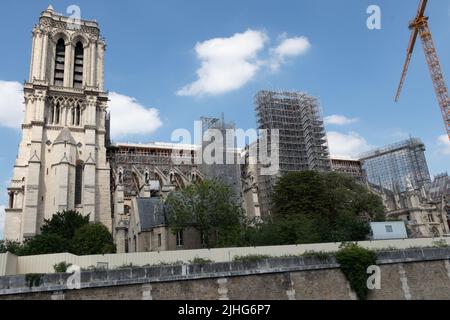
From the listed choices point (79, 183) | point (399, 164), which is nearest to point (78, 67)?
point (79, 183)

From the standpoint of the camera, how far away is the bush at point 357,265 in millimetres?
18969

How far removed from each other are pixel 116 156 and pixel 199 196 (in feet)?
79.1

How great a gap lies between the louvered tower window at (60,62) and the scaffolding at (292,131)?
81.1 feet

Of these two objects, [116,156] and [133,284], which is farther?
[116,156]

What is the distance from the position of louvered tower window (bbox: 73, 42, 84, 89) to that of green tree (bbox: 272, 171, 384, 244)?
2933 centimetres

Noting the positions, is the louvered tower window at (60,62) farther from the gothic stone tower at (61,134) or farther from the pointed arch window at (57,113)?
the pointed arch window at (57,113)

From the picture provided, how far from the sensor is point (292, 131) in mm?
51281

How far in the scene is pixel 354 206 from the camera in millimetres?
39625

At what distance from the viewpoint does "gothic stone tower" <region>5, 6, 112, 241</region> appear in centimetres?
4191

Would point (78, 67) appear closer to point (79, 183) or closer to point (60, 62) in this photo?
point (60, 62)

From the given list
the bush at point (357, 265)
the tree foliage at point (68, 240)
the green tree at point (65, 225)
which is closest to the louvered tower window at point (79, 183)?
the green tree at point (65, 225)

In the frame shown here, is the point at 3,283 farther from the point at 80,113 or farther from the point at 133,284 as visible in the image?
the point at 80,113

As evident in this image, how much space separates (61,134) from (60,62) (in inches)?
458
